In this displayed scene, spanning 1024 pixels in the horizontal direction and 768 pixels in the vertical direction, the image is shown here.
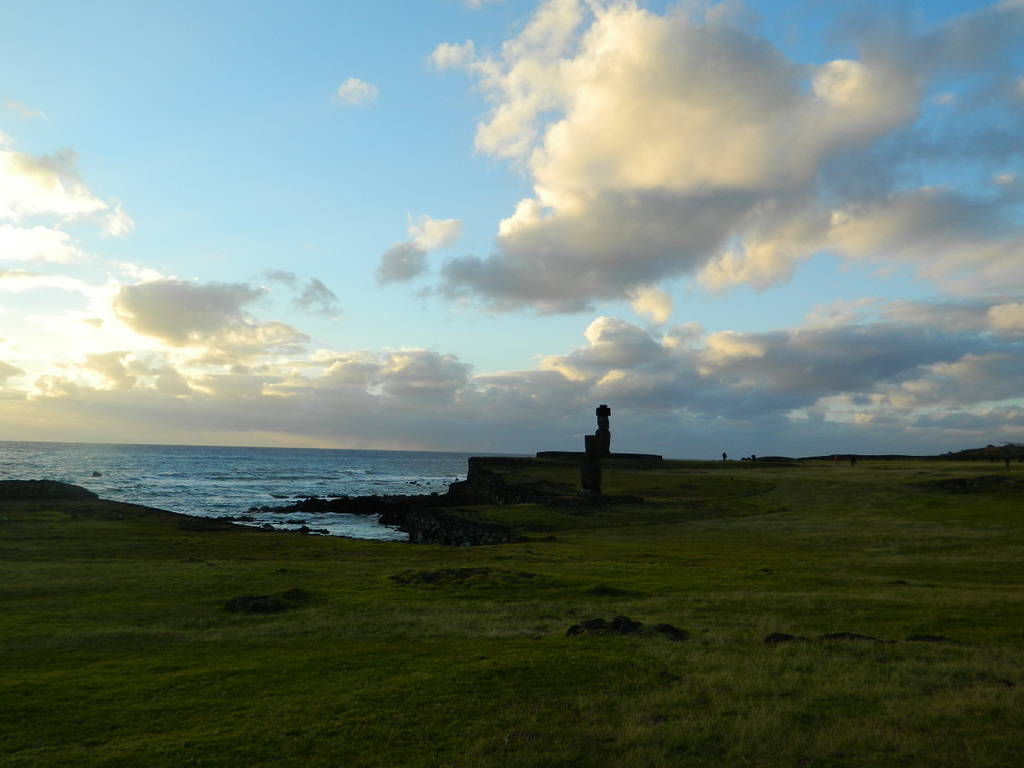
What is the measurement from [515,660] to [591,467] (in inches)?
1999

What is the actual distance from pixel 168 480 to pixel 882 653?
447ft

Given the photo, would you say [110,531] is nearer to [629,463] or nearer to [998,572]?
[998,572]

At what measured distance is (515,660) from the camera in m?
13.8

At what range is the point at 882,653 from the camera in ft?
45.9

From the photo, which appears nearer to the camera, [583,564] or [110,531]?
[583,564]

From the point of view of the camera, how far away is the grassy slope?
9.93m

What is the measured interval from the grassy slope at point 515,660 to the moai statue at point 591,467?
29.2m

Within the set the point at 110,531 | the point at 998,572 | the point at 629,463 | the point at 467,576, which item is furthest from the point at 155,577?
the point at 629,463

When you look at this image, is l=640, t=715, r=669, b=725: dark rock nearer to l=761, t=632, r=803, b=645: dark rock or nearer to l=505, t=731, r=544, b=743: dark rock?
l=505, t=731, r=544, b=743: dark rock

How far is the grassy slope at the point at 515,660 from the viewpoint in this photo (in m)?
9.93

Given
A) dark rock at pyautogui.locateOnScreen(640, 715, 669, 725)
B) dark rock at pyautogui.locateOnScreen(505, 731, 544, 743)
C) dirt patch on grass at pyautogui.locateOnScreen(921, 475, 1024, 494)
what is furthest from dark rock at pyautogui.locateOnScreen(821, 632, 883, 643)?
dirt patch on grass at pyautogui.locateOnScreen(921, 475, 1024, 494)

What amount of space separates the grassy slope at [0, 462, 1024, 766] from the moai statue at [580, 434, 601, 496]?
29.2m

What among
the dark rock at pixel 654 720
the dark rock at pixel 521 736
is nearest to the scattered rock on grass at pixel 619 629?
the dark rock at pixel 654 720

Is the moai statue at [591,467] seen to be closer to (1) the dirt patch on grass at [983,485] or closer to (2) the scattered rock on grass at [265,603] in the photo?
(1) the dirt patch on grass at [983,485]
